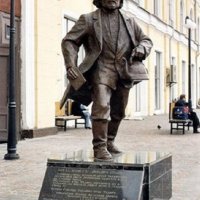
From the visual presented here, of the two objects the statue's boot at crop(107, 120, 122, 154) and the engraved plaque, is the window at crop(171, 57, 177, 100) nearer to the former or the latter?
the statue's boot at crop(107, 120, 122, 154)

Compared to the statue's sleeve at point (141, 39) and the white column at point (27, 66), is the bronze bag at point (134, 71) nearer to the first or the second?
the statue's sleeve at point (141, 39)

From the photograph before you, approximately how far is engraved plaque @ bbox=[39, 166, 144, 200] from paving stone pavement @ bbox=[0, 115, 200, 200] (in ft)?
4.29

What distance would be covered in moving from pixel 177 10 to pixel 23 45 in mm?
25911

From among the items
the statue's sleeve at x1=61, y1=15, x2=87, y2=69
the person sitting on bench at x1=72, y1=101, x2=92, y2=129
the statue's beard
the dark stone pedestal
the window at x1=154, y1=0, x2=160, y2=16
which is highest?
the window at x1=154, y1=0, x2=160, y2=16

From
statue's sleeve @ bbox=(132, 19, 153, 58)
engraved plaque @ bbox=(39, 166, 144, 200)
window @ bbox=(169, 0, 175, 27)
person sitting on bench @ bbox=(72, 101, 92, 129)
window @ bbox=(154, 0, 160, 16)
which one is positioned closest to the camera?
engraved plaque @ bbox=(39, 166, 144, 200)

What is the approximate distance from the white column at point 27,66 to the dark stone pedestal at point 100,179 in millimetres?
10101

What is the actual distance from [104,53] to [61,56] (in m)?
13.5

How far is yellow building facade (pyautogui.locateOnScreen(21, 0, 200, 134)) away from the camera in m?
16.1

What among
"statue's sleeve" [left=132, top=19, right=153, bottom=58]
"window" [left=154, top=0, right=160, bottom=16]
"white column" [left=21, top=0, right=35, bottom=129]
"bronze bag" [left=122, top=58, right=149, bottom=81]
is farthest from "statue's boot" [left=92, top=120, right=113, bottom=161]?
"window" [left=154, top=0, right=160, bottom=16]

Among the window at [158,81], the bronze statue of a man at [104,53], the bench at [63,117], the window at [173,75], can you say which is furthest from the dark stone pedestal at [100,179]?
the window at [173,75]

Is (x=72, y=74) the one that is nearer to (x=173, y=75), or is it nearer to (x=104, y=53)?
(x=104, y=53)

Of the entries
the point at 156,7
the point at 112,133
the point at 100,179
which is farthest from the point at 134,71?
the point at 156,7

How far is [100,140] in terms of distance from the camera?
6109mm

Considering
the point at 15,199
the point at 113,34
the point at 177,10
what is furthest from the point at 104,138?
the point at 177,10
